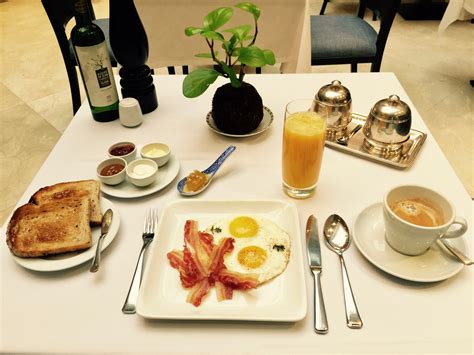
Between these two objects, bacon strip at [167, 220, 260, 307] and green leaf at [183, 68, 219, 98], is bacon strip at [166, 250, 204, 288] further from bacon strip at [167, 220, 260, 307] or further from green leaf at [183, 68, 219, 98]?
green leaf at [183, 68, 219, 98]

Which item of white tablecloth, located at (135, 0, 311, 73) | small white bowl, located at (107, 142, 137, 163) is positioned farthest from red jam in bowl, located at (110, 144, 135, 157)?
white tablecloth, located at (135, 0, 311, 73)

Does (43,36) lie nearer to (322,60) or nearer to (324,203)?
(322,60)

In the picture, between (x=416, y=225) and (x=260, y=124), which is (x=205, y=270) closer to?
(x=416, y=225)

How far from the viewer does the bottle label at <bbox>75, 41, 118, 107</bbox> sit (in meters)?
1.08

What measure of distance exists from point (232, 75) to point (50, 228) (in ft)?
1.83

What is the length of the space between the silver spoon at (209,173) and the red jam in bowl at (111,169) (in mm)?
151

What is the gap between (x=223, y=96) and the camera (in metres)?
1.07

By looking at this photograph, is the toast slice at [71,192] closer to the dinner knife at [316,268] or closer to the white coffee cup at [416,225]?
the dinner knife at [316,268]

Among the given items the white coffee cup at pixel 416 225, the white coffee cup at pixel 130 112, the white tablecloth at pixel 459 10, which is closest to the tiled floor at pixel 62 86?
the white tablecloth at pixel 459 10

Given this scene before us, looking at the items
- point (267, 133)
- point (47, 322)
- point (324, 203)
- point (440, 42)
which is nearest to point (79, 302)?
point (47, 322)

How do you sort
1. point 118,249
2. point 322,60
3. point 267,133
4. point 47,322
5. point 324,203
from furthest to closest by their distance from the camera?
1. point 322,60
2. point 267,133
3. point 324,203
4. point 118,249
5. point 47,322

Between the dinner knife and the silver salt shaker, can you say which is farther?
the silver salt shaker

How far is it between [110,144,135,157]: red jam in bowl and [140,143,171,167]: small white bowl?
0.10 feet

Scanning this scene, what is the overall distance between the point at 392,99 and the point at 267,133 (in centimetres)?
34
